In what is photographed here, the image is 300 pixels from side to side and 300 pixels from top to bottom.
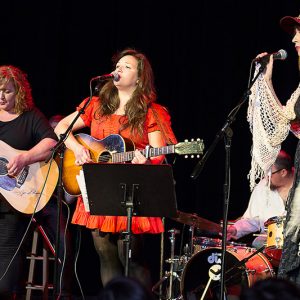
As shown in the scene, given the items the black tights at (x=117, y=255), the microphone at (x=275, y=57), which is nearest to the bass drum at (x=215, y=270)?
the black tights at (x=117, y=255)

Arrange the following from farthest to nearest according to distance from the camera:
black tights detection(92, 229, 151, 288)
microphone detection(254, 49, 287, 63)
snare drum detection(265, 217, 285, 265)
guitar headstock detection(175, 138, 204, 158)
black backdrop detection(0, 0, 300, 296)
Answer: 1. black backdrop detection(0, 0, 300, 296)
2. snare drum detection(265, 217, 285, 265)
3. black tights detection(92, 229, 151, 288)
4. guitar headstock detection(175, 138, 204, 158)
5. microphone detection(254, 49, 287, 63)

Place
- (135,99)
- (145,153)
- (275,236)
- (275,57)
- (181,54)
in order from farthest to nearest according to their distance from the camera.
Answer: (181,54) → (275,236) → (135,99) → (145,153) → (275,57)

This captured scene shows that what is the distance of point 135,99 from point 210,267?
1.90 m

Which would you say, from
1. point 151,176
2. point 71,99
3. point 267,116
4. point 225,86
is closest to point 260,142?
point 267,116

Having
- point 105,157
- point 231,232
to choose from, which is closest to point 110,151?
point 105,157

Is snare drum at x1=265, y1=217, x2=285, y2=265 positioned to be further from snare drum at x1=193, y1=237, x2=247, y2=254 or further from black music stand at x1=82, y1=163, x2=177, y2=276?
black music stand at x1=82, y1=163, x2=177, y2=276

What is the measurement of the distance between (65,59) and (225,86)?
1763 mm

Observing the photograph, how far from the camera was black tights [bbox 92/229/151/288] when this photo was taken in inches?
183

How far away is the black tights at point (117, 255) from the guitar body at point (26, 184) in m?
0.73

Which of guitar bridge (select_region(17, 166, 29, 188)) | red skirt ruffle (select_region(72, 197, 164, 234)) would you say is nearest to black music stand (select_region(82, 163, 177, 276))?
red skirt ruffle (select_region(72, 197, 164, 234))

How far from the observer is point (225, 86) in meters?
6.79

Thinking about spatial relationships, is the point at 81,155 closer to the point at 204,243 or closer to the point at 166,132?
the point at 166,132

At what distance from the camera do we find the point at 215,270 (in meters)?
5.93

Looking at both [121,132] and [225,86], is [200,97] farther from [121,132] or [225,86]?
[121,132]
